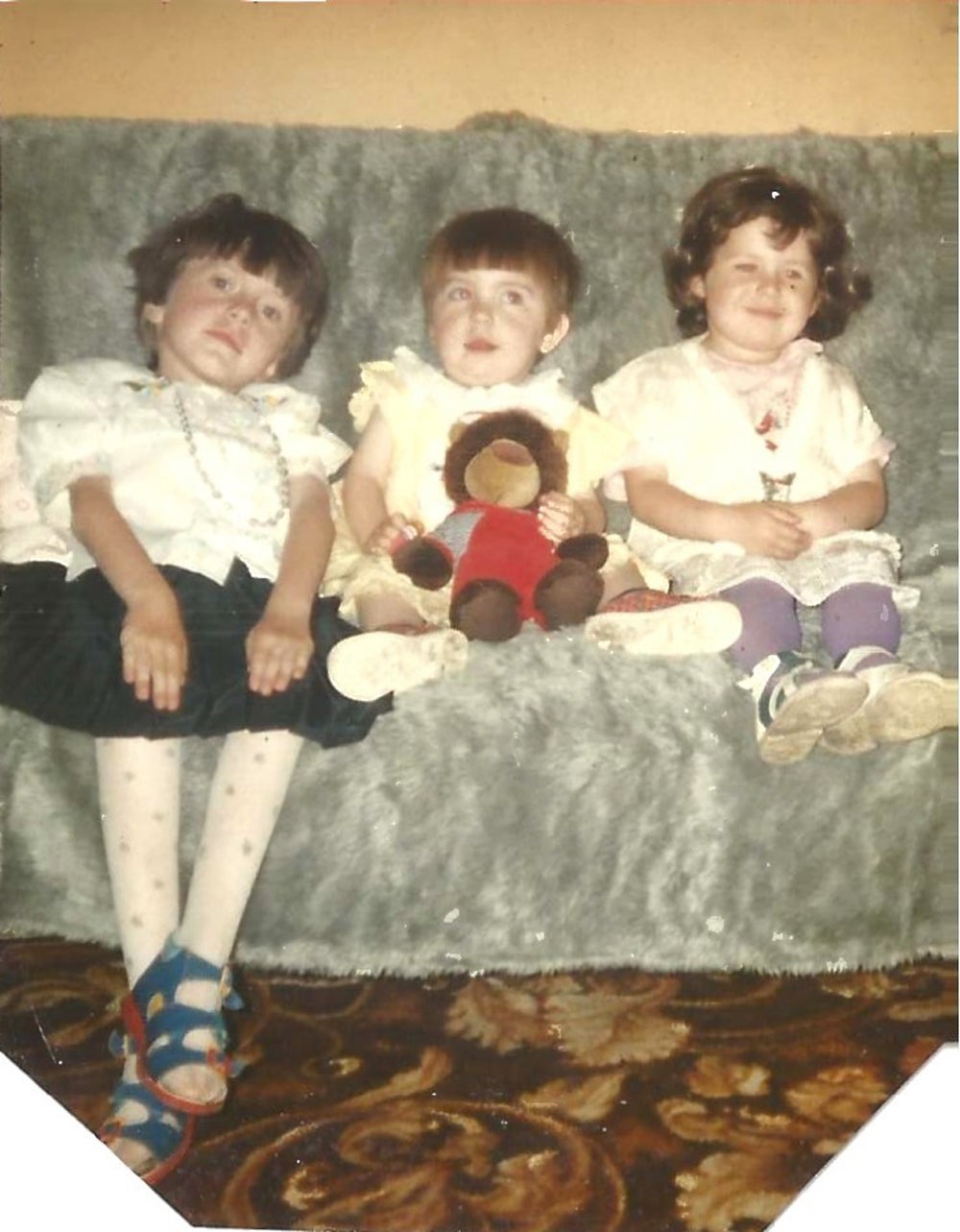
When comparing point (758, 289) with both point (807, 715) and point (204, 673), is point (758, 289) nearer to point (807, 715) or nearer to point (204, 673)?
point (807, 715)

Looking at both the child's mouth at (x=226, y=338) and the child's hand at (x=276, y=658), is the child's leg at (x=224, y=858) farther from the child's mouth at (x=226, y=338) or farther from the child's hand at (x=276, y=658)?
the child's mouth at (x=226, y=338)

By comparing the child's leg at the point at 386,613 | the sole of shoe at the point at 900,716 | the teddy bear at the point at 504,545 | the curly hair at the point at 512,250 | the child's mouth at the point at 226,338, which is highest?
the curly hair at the point at 512,250

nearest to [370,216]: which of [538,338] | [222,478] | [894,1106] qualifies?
[538,338]

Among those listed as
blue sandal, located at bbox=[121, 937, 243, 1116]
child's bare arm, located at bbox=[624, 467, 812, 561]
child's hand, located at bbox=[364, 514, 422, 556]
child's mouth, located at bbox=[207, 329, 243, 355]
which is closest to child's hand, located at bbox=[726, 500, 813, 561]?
child's bare arm, located at bbox=[624, 467, 812, 561]

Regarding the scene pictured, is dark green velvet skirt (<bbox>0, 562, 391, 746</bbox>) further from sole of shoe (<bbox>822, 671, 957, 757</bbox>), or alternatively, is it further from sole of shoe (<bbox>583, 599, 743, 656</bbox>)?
sole of shoe (<bbox>822, 671, 957, 757</bbox>)

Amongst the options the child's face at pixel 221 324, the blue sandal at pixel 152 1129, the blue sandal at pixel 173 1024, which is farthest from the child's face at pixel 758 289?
the blue sandal at pixel 152 1129

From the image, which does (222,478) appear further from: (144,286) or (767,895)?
(767,895)

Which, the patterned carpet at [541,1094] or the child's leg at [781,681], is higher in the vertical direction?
the child's leg at [781,681]

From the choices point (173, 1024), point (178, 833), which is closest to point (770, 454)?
point (178, 833)
